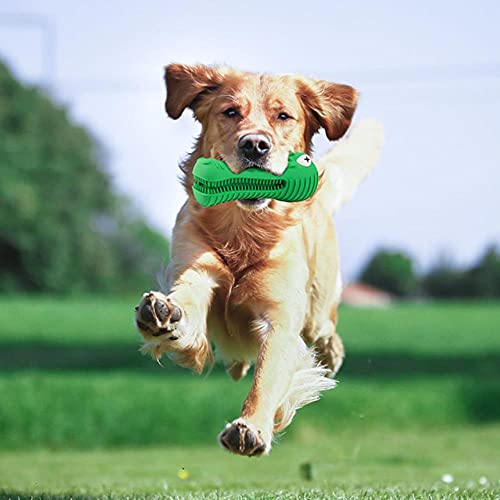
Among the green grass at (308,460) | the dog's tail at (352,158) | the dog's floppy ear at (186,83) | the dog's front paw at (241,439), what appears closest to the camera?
the dog's front paw at (241,439)

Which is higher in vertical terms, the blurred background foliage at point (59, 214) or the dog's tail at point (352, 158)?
the dog's tail at point (352, 158)

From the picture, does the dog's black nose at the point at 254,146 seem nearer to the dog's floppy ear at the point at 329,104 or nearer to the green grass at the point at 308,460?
the dog's floppy ear at the point at 329,104

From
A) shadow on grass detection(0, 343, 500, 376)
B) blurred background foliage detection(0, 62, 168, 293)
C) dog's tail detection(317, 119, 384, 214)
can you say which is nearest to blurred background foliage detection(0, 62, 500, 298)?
blurred background foliage detection(0, 62, 168, 293)

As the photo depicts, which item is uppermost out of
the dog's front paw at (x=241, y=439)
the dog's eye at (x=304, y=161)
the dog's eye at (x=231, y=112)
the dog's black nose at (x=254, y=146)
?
the dog's eye at (x=231, y=112)

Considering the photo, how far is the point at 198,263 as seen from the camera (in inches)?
185

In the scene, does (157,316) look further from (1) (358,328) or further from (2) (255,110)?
(1) (358,328)

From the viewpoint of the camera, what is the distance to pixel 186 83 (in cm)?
489

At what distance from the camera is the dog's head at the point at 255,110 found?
4523 millimetres

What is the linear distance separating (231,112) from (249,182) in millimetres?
346

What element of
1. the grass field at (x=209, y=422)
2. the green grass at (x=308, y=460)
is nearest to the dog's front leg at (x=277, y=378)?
the green grass at (x=308, y=460)

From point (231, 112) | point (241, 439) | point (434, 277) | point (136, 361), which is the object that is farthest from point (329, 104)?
point (434, 277)

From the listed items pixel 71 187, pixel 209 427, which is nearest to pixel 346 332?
pixel 209 427

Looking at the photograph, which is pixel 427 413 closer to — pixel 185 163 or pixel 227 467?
pixel 227 467

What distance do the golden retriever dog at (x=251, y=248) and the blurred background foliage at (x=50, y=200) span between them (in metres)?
36.4
